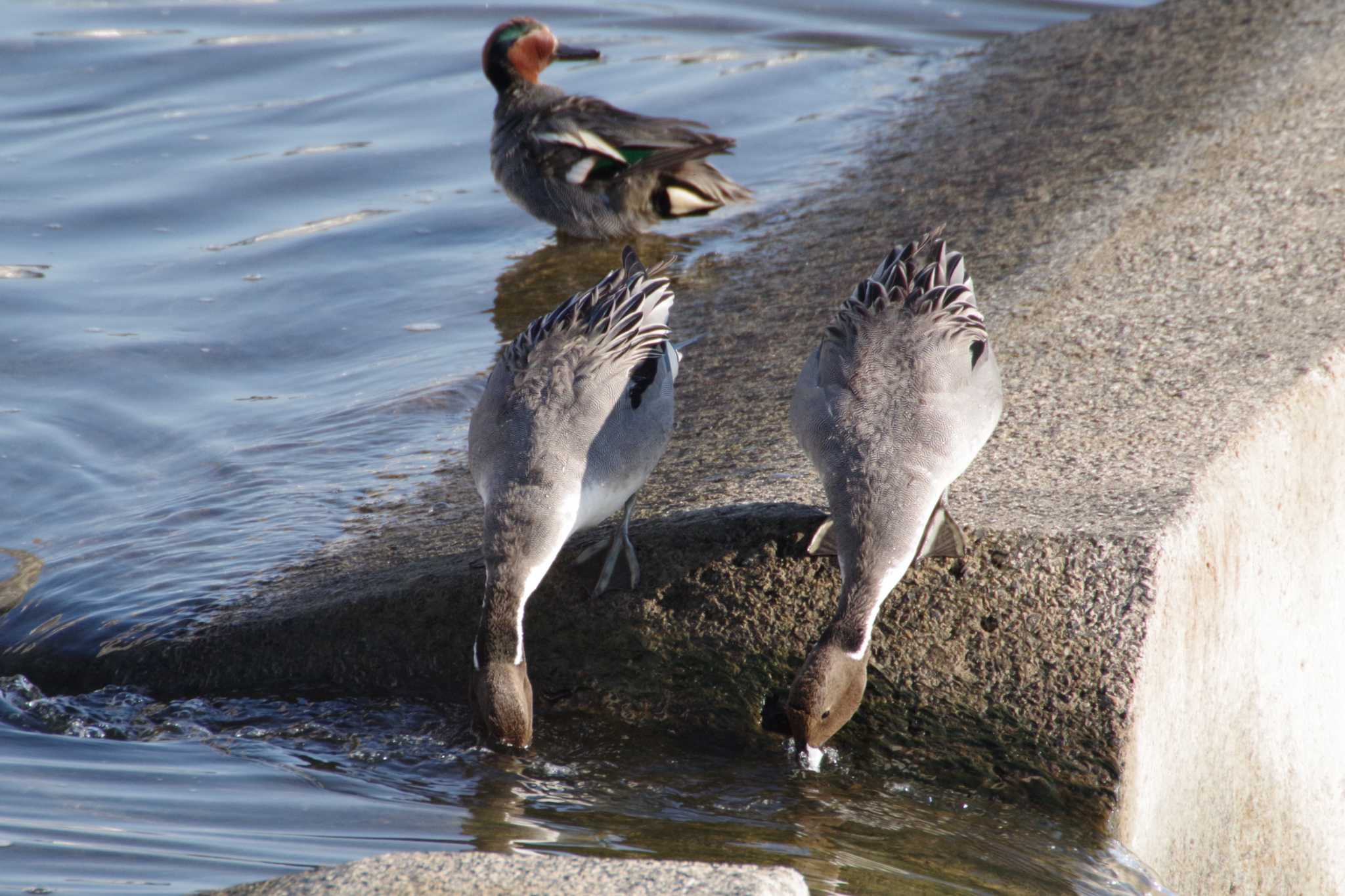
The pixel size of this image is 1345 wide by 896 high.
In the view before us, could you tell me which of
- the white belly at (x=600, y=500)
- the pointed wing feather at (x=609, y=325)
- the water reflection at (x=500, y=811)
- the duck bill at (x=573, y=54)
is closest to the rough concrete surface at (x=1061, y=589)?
the white belly at (x=600, y=500)

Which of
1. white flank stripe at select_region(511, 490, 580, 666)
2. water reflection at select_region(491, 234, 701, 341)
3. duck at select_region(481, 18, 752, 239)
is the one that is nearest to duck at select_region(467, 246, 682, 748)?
white flank stripe at select_region(511, 490, 580, 666)

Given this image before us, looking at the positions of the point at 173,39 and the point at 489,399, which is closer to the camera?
the point at 489,399

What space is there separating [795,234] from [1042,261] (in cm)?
193

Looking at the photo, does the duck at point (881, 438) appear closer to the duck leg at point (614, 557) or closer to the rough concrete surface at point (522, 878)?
the duck leg at point (614, 557)

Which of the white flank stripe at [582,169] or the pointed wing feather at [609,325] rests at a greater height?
the white flank stripe at [582,169]

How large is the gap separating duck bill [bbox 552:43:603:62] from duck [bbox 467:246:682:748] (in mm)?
4479

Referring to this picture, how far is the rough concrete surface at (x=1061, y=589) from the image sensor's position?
3.59m

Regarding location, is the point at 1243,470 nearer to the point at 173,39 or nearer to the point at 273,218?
the point at 273,218

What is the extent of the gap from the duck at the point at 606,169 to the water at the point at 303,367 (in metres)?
0.20

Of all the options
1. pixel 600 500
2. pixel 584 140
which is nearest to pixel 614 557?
pixel 600 500

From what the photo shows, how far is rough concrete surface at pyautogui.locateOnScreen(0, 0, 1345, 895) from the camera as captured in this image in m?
3.59

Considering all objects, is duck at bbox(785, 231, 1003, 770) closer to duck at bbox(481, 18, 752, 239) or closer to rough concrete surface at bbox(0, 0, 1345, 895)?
rough concrete surface at bbox(0, 0, 1345, 895)

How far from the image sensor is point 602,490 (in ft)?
13.1

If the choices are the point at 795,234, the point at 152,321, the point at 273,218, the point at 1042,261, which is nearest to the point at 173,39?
the point at 273,218
